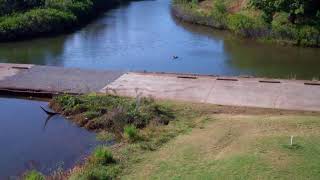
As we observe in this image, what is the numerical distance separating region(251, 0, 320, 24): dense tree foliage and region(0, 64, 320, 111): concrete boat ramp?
11803 millimetres

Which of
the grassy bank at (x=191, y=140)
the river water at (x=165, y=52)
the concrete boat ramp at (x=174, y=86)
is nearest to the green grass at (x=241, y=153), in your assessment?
the grassy bank at (x=191, y=140)

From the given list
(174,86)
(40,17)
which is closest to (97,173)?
(174,86)

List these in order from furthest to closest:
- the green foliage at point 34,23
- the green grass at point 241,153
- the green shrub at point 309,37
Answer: the green foliage at point 34,23 → the green shrub at point 309,37 → the green grass at point 241,153

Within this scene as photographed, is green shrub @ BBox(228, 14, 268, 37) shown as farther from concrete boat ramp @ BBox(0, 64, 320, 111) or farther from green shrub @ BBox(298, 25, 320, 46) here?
concrete boat ramp @ BBox(0, 64, 320, 111)

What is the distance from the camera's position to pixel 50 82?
18.2m

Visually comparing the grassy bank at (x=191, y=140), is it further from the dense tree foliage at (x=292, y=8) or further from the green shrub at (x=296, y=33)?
the dense tree foliage at (x=292, y=8)

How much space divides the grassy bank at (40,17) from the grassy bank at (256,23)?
7125mm

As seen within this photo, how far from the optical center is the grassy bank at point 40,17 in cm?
2925

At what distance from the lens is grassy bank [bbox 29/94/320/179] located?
1032 cm

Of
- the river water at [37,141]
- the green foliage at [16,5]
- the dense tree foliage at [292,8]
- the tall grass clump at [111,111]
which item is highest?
the dense tree foliage at [292,8]

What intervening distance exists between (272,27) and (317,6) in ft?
9.64

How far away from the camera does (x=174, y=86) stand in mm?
17141

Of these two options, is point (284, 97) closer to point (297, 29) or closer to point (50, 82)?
point (50, 82)

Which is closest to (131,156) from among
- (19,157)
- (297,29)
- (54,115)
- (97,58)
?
(19,157)
